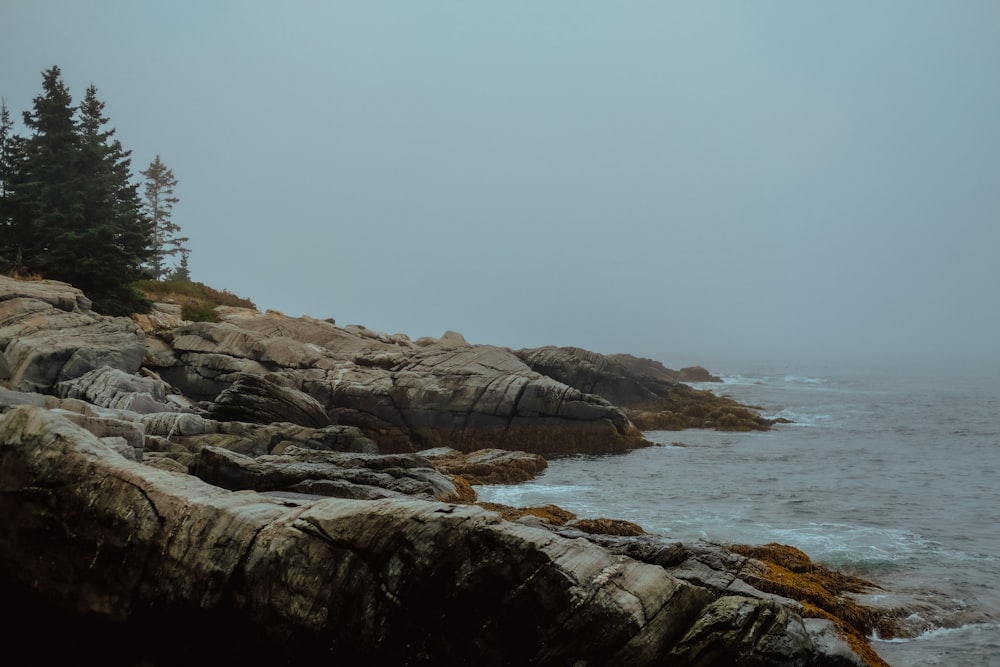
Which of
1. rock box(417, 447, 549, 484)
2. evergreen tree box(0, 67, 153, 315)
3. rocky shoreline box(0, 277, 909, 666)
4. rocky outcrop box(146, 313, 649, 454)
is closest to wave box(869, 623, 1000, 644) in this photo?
rocky shoreline box(0, 277, 909, 666)

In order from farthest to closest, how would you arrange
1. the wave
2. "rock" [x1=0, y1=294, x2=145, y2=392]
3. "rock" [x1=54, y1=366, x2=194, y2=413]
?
"rock" [x1=0, y1=294, x2=145, y2=392]
"rock" [x1=54, y1=366, x2=194, y2=413]
the wave

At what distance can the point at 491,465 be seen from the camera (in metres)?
24.0

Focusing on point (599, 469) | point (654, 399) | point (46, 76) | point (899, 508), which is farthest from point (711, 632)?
point (46, 76)

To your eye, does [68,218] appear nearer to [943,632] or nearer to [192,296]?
[192,296]

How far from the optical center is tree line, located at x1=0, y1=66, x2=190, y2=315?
3241cm

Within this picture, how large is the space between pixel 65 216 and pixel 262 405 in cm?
1837

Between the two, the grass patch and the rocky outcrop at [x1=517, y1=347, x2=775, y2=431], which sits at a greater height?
the grass patch

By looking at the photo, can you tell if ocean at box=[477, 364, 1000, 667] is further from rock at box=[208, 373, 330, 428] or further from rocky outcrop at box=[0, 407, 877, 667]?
rock at box=[208, 373, 330, 428]

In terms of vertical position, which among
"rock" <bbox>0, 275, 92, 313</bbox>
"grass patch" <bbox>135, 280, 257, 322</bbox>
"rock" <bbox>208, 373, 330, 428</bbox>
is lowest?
"rock" <bbox>208, 373, 330, 428</bbox>

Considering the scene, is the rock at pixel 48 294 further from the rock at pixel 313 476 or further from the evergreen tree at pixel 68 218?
the rock at pixel 313 476

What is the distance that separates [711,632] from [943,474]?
25.6 m

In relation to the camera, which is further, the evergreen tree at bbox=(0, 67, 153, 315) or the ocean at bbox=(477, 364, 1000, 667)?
the evergreen tree at bbox=(0, 67, 153, 315)

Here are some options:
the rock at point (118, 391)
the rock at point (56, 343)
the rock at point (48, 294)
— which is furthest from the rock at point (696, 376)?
the rock at point (118, 391)

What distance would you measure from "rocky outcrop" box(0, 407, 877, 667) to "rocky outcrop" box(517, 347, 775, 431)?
1313 inches
